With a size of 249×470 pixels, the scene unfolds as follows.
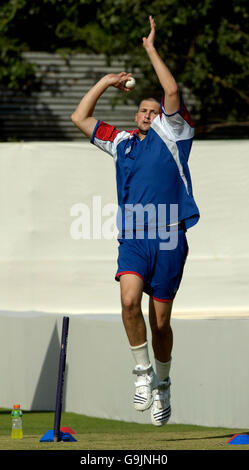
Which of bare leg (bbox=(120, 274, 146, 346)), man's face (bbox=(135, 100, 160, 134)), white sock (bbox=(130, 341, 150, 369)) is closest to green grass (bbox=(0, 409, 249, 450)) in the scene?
white sock (bbox=(130, 341, 150, 369))

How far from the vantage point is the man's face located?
8148 millimetres

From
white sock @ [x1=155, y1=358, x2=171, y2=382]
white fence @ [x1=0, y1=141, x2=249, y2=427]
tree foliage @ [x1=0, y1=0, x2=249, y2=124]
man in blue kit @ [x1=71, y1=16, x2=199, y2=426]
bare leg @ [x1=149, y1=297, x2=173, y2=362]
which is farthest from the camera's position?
tree foliage @ [x1=0, y1=0, x2=249, y2=124]

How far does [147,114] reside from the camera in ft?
26.8

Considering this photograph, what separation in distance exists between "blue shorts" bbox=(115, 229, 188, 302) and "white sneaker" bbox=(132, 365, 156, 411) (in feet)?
1.84

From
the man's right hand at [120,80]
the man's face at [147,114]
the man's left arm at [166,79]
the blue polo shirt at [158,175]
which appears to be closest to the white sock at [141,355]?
the blue polo shirt at [158,175]

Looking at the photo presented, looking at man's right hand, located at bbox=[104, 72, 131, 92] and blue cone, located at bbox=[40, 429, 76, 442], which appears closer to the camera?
man's right hand, located at bbox=[104, 72, 131, 92]

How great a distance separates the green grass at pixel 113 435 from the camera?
306 inches

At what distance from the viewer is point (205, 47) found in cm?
1633

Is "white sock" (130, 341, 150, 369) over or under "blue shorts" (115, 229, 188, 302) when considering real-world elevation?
under

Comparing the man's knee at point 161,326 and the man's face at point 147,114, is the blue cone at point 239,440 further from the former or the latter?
the man's face at point 147,114

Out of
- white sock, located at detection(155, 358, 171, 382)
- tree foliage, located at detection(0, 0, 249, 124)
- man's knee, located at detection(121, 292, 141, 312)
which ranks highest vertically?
tree foliage, located at detection(0, 0, 249, 124)

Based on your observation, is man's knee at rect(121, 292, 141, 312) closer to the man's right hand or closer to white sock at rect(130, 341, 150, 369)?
white sock at rect(130, 341, 150, 369)

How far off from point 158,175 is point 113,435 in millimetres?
2835
